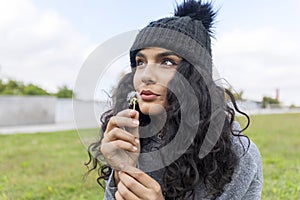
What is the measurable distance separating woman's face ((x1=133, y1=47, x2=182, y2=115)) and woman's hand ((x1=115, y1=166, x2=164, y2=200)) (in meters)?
0.18

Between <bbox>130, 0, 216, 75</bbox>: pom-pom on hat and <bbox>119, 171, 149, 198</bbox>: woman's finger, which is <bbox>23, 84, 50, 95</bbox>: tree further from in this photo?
<bbox>119, 171, 149, 198</bbox>: woman's finger

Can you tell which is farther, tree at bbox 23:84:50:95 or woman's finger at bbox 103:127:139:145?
tree at bbox 23:84:50:95

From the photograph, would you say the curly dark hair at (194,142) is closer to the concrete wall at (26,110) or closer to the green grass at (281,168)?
the green grass at (281,168)

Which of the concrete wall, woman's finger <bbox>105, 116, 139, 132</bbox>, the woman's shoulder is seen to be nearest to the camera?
woman's finger <bbox>105, 116, 139, 132</bbox>

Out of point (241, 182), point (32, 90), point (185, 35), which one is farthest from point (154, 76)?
point (32, 90)

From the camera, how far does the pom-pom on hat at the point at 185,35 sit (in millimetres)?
1226

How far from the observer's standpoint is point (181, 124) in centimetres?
124

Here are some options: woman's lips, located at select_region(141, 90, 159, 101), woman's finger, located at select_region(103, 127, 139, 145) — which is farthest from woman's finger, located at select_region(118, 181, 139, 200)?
woman's lips, located at select_region(141, 90, 159, 101)

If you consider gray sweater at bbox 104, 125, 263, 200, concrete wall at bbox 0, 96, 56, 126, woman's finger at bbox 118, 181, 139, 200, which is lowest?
concrete wall at bbox 0, 96, 56, 126

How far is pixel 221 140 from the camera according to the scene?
1.29m

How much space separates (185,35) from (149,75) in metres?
0.24

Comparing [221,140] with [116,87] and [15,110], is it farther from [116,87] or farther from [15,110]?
[15,110]

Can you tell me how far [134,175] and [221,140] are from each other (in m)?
0.37

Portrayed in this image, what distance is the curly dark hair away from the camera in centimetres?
123
